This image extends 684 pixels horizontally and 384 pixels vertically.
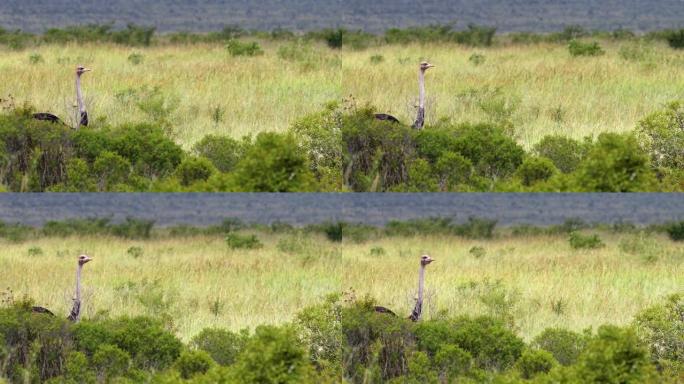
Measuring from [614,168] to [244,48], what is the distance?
21.4 ft

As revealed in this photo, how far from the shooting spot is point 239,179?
1578 cm

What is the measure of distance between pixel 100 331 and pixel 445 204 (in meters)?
4.24

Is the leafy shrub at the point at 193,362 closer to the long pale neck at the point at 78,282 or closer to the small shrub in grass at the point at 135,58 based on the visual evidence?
the long pale neck at the point at 78,282

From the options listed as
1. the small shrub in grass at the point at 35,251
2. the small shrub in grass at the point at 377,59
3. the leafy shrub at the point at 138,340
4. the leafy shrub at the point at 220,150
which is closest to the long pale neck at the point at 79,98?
the leafy shrub at the point at 220,150

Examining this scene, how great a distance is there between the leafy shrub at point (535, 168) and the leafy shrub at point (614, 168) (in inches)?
15.9

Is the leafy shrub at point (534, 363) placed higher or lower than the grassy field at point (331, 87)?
lower

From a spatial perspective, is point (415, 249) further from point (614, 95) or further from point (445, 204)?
point (614, 95)

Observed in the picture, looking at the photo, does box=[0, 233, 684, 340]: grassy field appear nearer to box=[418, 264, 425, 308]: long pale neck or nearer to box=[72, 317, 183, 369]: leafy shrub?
box=[418, 264, 425, 308]: long pale neck

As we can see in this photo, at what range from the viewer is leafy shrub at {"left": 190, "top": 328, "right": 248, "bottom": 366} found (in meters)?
14.6

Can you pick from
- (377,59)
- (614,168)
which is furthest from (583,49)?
(614,168)

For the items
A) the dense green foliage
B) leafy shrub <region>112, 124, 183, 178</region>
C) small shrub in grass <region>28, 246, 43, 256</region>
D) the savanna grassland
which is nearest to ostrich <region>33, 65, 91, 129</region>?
the savanna grassland

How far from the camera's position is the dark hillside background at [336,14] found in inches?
742

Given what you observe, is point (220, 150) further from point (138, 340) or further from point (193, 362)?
point (193, 362)

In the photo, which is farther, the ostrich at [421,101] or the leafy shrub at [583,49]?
the leafy shrub at [583,49]
